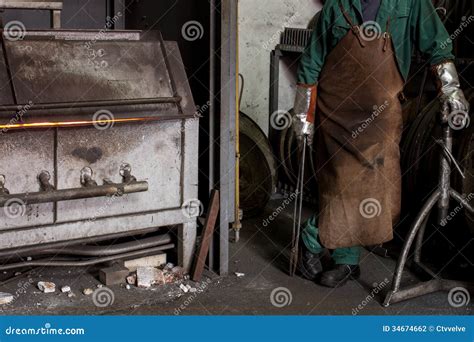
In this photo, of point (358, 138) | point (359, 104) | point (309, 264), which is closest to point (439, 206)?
point (358, 138)

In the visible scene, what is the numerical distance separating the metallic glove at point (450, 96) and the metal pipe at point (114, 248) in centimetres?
156

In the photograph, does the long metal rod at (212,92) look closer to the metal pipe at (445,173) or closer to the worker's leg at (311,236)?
the worker's leg at (311,236)

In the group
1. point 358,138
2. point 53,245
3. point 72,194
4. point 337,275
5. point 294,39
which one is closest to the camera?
point 72,194

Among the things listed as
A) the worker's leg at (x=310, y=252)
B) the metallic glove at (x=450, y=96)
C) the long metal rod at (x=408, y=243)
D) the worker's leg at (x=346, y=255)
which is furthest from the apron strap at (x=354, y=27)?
the worker's leg at (x=346, y=255)

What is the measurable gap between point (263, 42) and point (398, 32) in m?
2.21

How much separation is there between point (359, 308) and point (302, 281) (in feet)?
1.45

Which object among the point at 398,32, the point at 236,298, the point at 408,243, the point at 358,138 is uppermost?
the point at 398,32

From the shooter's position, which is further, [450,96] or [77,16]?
[77,16]

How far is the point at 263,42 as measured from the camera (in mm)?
5945

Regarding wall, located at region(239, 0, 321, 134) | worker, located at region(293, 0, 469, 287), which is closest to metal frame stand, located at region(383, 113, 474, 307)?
worker, located at region(293, 0, 469, 287)

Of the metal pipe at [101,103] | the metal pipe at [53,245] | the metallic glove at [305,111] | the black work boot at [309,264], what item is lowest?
the black work boot at [309,264]

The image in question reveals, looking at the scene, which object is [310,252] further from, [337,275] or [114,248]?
[114,248]

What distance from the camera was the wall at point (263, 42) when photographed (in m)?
5.87

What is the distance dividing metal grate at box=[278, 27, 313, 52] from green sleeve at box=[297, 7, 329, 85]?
1767 mm
